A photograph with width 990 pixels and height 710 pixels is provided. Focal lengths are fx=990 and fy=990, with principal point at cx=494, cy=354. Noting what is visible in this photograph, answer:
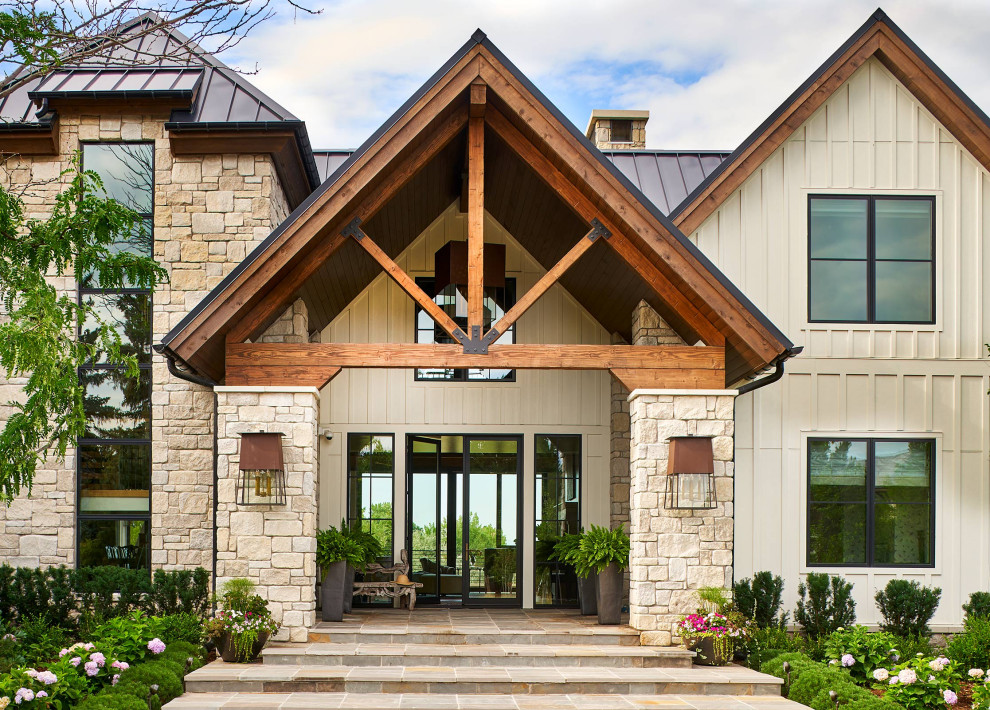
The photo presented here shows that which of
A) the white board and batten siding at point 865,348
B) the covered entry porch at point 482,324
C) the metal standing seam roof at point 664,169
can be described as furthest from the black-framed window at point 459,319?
the white board and batten siding at point 865,348

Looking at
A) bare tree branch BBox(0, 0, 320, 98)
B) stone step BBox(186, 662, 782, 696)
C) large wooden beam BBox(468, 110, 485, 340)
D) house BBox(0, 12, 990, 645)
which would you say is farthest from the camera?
house BBox(0, 12, 990, 645)

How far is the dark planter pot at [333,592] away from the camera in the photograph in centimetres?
1027

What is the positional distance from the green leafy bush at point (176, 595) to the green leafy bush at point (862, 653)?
6401 millimetres

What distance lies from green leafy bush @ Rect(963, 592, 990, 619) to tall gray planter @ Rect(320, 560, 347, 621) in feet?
22.3

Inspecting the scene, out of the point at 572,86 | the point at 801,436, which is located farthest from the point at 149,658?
the point at 572,86

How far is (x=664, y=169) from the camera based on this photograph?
45.4 feet

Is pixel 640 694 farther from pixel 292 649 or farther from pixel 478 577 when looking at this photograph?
pixel 478 577

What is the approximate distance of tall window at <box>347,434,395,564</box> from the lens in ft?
41.3

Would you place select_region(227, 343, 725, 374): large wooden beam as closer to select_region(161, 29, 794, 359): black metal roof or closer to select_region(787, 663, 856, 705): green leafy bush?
select_region(161, 29, 794, 359): black metal roof

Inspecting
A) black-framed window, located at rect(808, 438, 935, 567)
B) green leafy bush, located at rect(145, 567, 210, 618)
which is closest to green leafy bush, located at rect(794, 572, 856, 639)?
black-framed window, located at rect(808, 438, 935, 567)

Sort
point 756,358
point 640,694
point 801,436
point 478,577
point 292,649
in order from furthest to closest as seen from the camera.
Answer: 1. point 478,577
2. point 801,436
3. point 756,358
4. point 292,649
5. point 640,694

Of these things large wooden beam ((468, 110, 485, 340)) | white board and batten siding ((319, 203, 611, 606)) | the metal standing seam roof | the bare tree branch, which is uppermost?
the metal standing seam roof

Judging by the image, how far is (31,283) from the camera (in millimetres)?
6797

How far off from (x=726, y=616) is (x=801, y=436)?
2915mm
